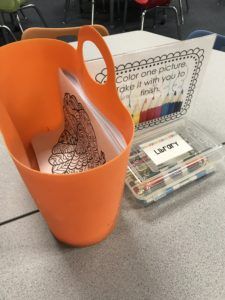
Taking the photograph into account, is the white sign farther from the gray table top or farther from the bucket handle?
the gray table top

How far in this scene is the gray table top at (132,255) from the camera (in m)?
0.41

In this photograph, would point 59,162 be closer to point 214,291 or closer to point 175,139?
point 175,139

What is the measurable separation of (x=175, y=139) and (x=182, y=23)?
2.92 metres

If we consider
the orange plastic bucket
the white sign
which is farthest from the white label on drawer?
the orange plastic bucket

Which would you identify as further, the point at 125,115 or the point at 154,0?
the point at 154,0

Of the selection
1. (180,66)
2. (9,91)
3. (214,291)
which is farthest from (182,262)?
(9,91)

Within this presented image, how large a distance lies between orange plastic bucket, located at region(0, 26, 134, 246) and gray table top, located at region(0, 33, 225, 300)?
4 cm

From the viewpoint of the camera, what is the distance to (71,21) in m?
3.15

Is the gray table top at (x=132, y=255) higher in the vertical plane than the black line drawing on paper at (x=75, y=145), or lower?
lower

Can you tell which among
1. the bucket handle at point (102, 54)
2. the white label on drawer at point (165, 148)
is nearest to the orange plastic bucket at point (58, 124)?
the bucket handle at point (102, 54)

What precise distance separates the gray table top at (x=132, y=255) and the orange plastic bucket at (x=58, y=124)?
4 cm

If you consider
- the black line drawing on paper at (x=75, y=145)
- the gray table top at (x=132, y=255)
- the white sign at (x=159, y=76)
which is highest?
the white sign at (x=159, y=76)

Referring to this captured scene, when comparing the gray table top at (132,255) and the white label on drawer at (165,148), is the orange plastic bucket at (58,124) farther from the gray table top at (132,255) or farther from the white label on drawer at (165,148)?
the white label on drawer at (165,148)

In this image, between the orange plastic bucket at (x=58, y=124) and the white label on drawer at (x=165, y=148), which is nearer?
the orange plastic bucket at (x=58, y=124)
